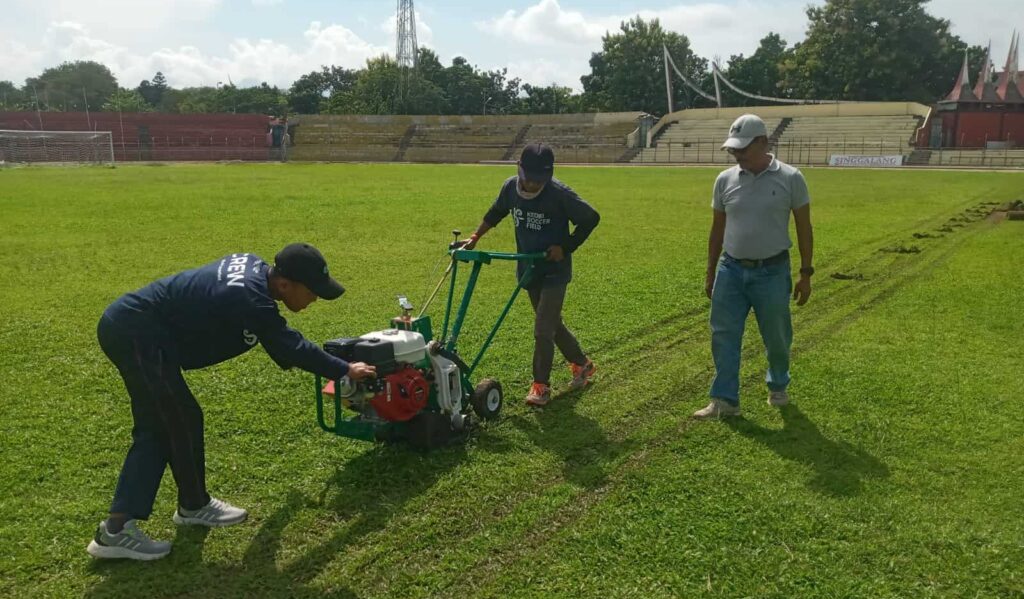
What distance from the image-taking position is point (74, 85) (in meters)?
119

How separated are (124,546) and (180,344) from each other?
94cm

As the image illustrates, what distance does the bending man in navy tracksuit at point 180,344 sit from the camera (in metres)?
3.45

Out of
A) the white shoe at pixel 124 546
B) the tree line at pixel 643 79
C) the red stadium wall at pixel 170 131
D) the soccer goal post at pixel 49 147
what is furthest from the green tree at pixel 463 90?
the white shoe at pixel 124 546

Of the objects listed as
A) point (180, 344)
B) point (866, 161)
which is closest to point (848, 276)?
point (180, 344)

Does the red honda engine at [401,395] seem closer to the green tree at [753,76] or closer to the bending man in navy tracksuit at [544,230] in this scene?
the bending man in navy tracksuit at [544,230]

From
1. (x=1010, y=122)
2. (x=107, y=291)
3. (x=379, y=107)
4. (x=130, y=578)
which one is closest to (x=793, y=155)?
(x=1010, y=122)

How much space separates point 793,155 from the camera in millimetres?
54406

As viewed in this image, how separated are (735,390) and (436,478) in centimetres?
216

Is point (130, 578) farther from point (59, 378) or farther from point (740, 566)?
point (59, 378)

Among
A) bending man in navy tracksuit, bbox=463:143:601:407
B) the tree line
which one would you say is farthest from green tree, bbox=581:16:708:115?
bending man in navy tracksuit, bbox=463:143:601:407

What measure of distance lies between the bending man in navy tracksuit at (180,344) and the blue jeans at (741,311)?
269 cm

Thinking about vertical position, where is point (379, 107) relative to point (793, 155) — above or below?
above

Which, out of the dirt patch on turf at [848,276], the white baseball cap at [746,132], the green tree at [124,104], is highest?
the green tree at [124,104]

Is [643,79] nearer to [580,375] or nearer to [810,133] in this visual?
[810,133]
